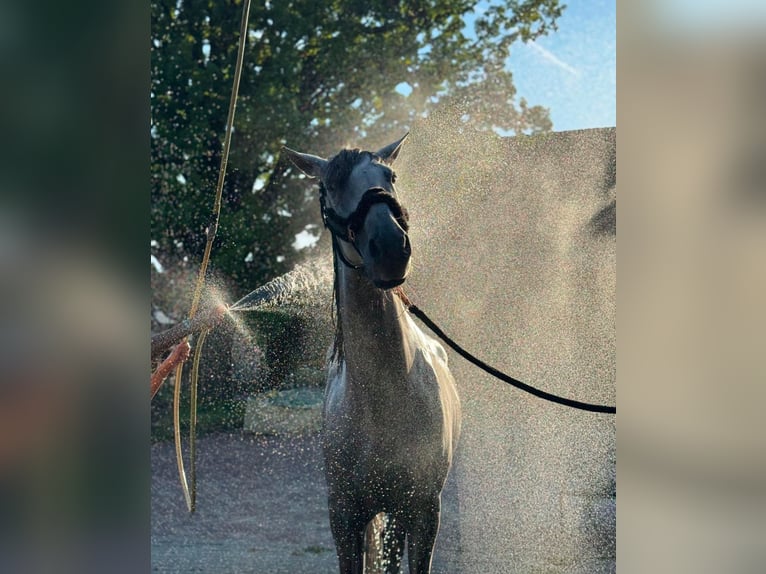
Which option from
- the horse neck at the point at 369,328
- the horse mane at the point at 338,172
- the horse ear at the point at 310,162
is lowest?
the horse neck at the point at 369,328

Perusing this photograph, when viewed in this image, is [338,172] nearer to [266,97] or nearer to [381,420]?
[381,420]

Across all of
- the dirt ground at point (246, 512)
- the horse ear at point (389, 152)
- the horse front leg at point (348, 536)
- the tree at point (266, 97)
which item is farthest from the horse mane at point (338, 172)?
the tree at point (266, 97)

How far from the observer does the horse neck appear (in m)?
1.94

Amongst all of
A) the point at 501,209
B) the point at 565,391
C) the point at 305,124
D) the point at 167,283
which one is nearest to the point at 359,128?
the point at 305,124

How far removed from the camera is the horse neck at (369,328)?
6.38 feet

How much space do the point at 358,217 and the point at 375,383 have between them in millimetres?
497

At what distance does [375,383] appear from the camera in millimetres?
2014

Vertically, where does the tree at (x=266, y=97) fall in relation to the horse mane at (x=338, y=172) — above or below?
above

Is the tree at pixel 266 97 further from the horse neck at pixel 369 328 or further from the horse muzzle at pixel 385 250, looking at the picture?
the horse muzzle at pixel 385 250
